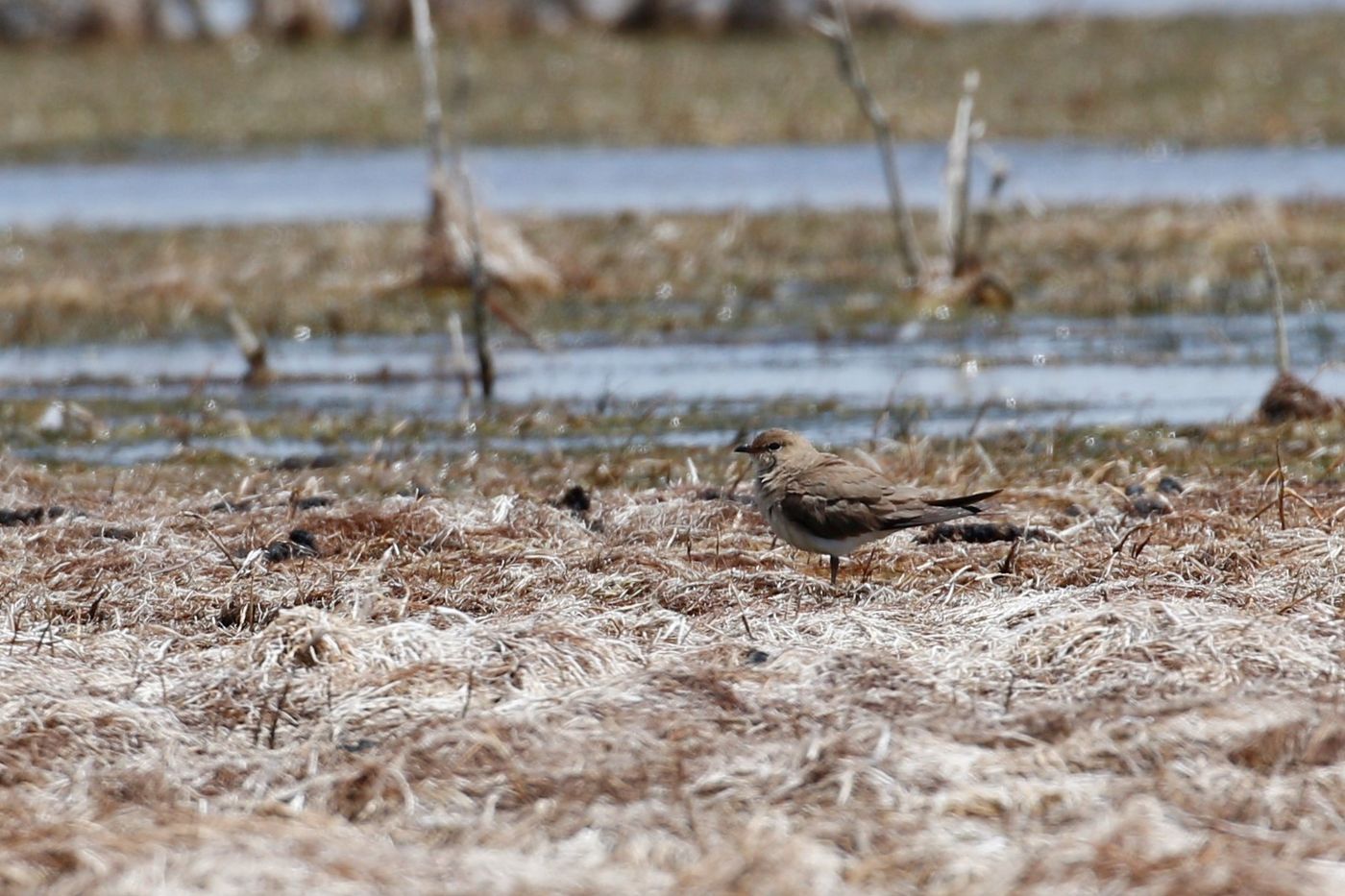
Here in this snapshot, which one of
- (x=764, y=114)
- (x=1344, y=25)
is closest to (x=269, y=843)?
(x=764, y=114)

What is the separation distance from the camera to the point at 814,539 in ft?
23.6

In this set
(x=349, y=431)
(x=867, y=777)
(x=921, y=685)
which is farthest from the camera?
(x=349, y=431)

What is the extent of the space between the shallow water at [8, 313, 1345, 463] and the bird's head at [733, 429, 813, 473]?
8.15 ft

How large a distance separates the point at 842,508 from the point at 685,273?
32.4ft

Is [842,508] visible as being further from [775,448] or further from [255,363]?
[255,363]

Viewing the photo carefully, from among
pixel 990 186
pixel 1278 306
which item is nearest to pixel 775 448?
pixel 1278 306

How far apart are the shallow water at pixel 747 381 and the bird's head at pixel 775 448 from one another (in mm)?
2484

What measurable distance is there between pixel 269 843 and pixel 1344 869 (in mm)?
2203

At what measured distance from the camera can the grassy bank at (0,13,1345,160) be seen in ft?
88.8

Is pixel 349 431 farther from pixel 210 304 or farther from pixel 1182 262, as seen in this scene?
pixel 1182 262

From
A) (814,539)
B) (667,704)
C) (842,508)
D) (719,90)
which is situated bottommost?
(667,704)

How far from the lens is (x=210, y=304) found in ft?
52.9

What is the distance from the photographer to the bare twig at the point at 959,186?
14.0 metres

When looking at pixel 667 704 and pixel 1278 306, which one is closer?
pixel 667 704
